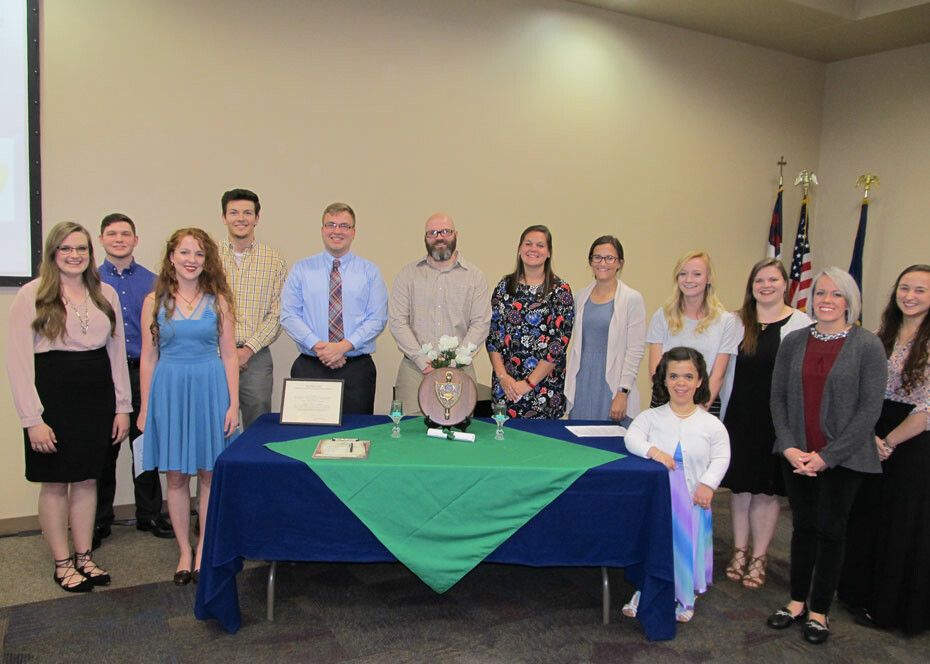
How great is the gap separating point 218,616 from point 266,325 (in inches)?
61.5

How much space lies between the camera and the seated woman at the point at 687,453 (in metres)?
2.61

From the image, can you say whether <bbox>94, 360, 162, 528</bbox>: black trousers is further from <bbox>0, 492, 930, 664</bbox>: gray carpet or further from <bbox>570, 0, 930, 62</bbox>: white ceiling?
<bbox>570, 0, 930, 62</bbox>: white ceiling

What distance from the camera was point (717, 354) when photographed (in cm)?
311

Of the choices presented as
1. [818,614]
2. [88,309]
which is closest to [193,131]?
[88,309]

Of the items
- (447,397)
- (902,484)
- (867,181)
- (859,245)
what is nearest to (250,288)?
(447,397)

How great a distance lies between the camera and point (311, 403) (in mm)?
2928

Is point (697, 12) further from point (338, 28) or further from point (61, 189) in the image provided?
point (61, 189)

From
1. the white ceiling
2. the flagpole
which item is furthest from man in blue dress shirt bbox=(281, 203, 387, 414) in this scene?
the flagpole

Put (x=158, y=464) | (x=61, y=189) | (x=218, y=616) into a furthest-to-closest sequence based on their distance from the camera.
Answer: (x=61, y=189), (x=158, y=464), (x=218, y=616)

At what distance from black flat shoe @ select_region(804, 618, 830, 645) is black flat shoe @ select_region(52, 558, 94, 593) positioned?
10.1ft

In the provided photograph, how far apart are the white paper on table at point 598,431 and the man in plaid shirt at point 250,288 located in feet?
5.65

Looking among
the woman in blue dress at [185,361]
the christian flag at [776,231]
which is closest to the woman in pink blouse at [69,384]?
the woman in blue dress at [185,361]

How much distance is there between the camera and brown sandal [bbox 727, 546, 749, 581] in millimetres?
3215

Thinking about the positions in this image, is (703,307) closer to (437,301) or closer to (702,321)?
(702,321)
